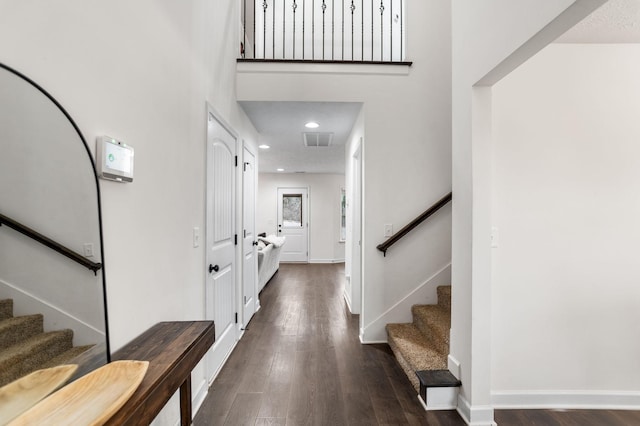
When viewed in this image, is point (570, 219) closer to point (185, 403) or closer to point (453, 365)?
point (453, 365)

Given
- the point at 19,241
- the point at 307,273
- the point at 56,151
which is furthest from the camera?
the point at 307,273

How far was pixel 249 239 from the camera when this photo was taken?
366 cm

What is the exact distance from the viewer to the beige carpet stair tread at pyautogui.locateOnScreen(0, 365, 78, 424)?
69 cm

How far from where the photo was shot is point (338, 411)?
6.48 ft

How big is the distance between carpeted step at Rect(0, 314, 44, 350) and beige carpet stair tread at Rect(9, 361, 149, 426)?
0.17 m

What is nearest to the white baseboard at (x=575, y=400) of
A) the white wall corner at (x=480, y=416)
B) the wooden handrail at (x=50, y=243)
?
the white wall corner at (x=480, y=416)

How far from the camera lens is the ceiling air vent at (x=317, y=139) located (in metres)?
4.26

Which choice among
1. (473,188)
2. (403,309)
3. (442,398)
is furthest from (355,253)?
(473,188)

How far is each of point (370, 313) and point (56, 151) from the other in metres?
2.73

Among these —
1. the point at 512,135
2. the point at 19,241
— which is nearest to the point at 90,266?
the point at 19,241

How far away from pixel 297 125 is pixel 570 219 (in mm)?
2903

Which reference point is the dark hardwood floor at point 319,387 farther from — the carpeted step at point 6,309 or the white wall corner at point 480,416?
the carpeted step at point 6,309

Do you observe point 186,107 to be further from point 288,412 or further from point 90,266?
point 288,412

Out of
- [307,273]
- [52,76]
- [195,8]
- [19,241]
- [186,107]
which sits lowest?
[307,273]
